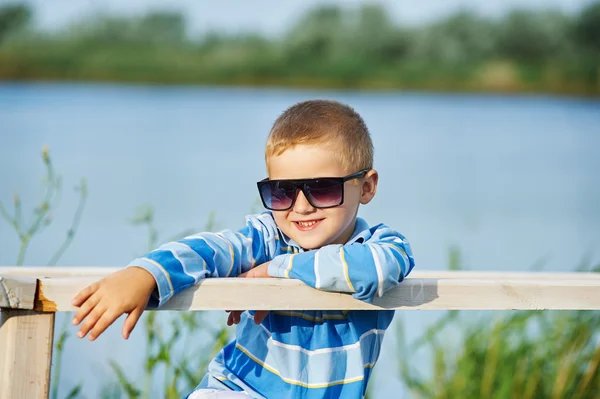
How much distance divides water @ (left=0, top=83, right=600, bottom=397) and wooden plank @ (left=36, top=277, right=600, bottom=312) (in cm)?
266

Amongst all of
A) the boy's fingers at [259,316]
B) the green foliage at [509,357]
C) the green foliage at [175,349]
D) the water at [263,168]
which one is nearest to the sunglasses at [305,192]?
the boy's fingers at [259,316]

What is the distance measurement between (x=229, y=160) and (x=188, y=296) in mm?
7006

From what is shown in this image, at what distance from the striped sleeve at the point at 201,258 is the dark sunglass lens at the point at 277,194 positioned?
0.10 metres

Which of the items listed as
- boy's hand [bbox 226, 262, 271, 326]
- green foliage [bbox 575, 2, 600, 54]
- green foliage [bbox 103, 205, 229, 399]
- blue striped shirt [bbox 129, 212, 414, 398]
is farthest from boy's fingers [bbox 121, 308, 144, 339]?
green foliage [bbox 575, 2, 600, 54]

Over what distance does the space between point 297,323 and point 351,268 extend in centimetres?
28

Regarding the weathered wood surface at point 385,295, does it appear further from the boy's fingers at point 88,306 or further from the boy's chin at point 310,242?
the boy's chin at point 310,242

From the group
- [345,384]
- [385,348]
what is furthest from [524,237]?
[345,384]

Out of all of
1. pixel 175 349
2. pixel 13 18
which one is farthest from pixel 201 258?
pixel 13 18

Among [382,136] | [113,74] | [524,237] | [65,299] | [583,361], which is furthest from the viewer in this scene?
[113,74]

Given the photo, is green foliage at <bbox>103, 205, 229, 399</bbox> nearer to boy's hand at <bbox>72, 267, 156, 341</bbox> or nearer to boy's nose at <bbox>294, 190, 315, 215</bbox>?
boy's nose at <bbox>294, 190, 315, 215</bbox>

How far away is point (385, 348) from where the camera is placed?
4.19 meters

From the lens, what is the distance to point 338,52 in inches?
444

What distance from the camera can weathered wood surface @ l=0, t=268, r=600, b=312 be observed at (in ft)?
5.73

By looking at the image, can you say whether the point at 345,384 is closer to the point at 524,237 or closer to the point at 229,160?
the point at 524,237
